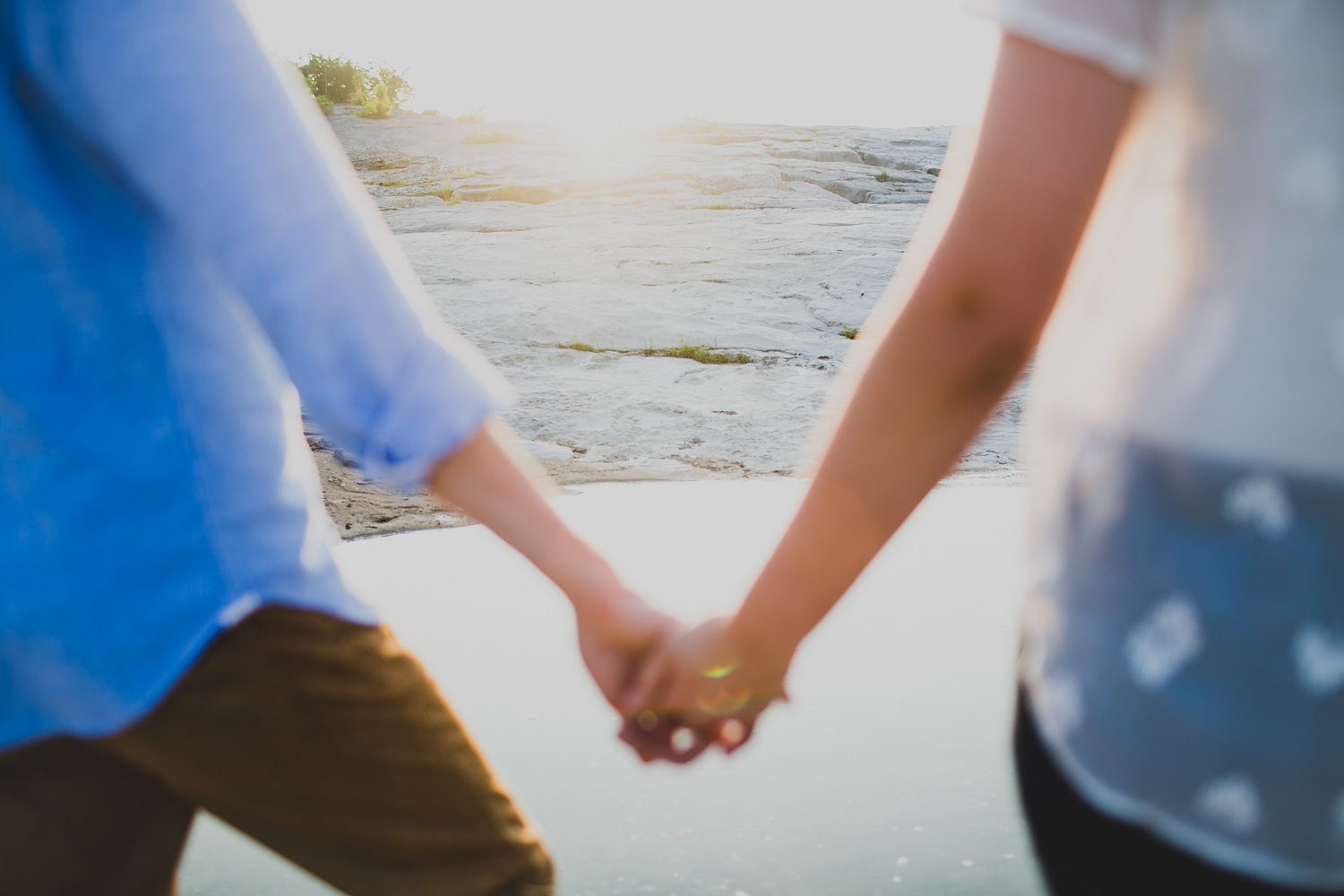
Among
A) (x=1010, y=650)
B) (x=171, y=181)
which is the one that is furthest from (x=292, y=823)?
(x=1010, y=650)

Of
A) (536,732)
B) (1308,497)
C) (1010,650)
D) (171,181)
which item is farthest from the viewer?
(1010,650)

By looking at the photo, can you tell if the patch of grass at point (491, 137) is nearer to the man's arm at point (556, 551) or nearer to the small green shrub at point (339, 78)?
the small green shrub at point (339, 78)

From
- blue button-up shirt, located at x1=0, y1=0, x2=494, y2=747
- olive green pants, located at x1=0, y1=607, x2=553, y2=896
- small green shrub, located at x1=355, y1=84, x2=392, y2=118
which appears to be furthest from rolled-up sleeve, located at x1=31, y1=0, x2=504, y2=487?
small green shrub, located at x1=355, y1=84, x2=392, y2=118

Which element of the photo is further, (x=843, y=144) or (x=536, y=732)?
(x=843, y=144)

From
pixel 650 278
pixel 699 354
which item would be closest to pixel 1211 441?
pixel 699 354

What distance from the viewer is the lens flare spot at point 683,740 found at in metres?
0.82

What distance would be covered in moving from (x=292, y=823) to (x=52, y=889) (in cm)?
14

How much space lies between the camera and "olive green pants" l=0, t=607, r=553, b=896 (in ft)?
1.81

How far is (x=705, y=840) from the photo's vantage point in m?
1.25

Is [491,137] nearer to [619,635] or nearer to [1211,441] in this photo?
[619,635]

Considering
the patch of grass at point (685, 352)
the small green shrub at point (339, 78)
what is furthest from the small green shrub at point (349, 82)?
the patch of grass at point (685, 352)

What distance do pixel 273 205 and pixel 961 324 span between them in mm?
370

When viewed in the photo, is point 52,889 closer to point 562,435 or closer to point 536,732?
point 536,732

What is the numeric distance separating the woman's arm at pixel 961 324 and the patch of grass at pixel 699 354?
4.23 metres
